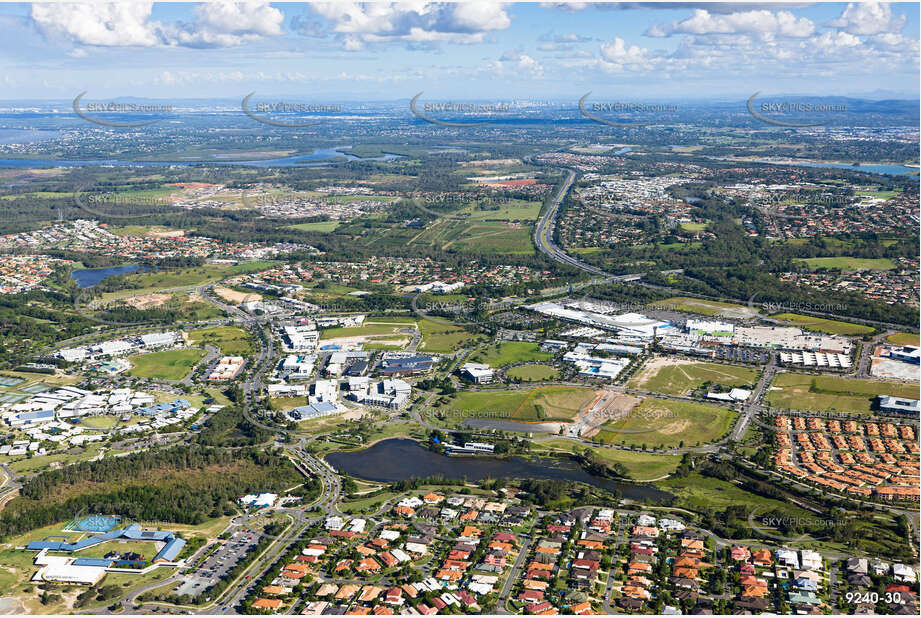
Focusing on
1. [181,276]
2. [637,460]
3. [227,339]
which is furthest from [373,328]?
[181,276]

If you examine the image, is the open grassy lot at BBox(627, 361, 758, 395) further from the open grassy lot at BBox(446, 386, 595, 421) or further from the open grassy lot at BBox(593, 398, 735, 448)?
the open grassy lot at BBox(446, 386, 595, 421)

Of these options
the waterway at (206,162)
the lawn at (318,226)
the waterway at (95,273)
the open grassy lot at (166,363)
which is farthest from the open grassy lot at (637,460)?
the waterway at (206,162)

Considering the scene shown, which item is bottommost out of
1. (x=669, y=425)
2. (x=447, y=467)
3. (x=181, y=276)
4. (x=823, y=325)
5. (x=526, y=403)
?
(x=447, y=467)

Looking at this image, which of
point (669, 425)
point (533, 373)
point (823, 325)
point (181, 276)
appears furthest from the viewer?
point (181, 276)

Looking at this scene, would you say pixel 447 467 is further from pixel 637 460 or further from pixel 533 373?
pixel 533 373

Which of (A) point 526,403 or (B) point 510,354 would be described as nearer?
(A) point 526,403

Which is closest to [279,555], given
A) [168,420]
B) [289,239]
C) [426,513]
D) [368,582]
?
[368,582]

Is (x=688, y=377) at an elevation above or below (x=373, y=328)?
below

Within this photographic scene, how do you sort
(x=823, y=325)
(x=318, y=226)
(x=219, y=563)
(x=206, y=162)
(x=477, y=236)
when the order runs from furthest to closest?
(x=206, y=162) → (x=318, y=226) → (x=477, y=236) → (x=823, y=325) → (x=219, y=563)

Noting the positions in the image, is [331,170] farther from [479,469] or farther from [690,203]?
[479,469]
